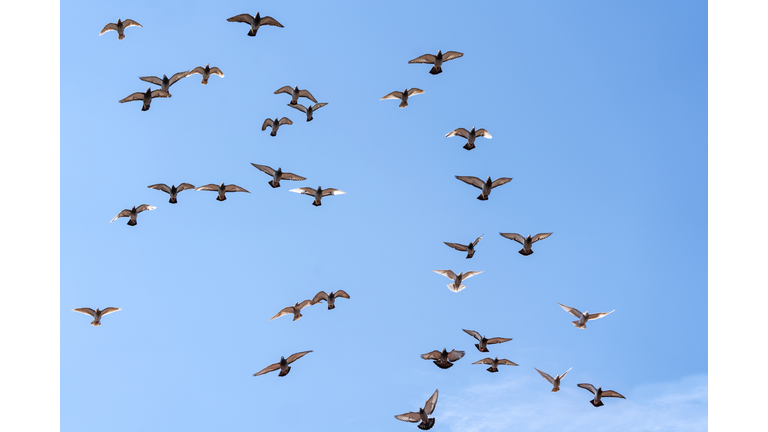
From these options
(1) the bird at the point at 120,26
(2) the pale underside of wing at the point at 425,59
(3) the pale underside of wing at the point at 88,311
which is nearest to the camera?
(2) the pale underside of wing at the point at 425,59

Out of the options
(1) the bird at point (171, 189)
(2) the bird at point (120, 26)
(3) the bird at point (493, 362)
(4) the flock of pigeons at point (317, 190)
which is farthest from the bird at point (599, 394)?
(2) the bird at point (120, 26)

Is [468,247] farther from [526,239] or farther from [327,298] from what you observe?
[327,298]

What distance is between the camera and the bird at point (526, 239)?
25969 mm

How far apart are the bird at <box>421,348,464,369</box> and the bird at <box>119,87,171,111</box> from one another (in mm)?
14524

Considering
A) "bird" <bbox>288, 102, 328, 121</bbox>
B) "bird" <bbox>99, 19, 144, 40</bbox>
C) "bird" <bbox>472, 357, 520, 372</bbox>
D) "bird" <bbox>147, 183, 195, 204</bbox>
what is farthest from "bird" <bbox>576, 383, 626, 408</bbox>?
"bird" <bbox>99, 19, 144, 40</bbox>

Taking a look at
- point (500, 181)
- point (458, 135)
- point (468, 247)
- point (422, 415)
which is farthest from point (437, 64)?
point (422, 415)

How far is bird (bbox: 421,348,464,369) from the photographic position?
24.7m

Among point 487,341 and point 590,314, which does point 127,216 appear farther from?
point 590,314

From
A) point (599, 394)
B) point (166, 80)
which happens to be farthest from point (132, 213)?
point (599, 394)

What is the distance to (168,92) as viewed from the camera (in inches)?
1066

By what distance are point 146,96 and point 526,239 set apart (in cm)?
1610

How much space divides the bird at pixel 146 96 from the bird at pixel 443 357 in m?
14.5

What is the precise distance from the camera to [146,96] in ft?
89.0

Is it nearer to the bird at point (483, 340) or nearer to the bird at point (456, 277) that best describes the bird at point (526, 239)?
the bird at point (456, 277)
